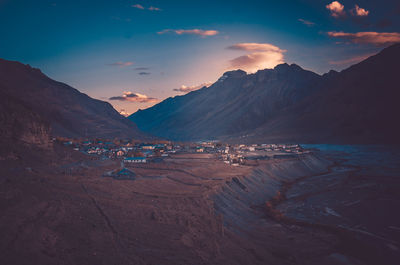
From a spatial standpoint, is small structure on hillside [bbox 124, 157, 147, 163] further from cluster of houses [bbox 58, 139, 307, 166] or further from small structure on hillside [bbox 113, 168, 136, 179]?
small structure on hillside [bbox 113, 168, 136, 179]

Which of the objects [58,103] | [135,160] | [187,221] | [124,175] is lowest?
[187,221]

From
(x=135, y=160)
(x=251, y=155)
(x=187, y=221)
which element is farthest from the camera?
(x=251, y=155)

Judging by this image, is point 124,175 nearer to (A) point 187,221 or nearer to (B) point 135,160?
(A) point 187,221

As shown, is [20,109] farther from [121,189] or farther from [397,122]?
[397,122]

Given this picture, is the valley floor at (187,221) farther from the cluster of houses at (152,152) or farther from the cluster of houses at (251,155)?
the cluster of houses at (152,152)

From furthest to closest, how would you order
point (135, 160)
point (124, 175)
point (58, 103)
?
1. point (58, 103)
2. point (135, 160)
3. point (124, 175)

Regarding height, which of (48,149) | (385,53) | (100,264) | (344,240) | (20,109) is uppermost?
(385,53)

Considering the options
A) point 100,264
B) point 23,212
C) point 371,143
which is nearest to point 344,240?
point 100,264

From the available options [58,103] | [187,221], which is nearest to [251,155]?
[187,221]

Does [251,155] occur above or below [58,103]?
below
